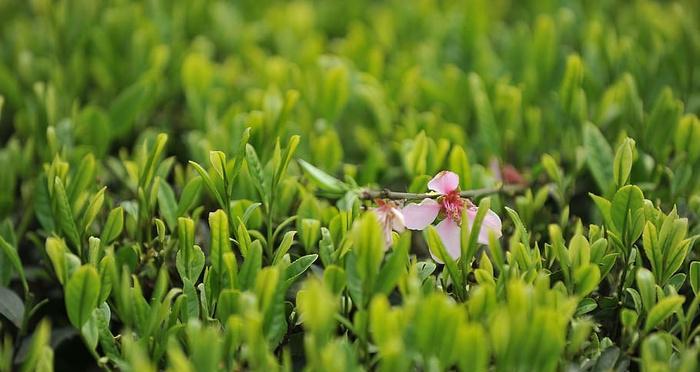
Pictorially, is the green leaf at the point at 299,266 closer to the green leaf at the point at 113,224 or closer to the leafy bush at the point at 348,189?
the leafy bush at the point at 348,189

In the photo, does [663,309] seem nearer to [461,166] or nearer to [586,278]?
[586,278]

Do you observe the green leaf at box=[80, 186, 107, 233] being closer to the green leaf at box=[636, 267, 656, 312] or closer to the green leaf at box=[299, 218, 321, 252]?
the green leaf at box=[299, 218, 321, 252]

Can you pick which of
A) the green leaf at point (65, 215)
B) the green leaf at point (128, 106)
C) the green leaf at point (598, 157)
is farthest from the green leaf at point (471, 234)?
the green leaf at point (128, 106)

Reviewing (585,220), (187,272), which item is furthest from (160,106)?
(585,220)

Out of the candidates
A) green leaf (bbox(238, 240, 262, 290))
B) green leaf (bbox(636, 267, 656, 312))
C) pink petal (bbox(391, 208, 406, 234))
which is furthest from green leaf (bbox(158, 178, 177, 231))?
green leaf (bbox(636, 267, 656, 312))

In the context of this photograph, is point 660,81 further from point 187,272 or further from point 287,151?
point 187,272

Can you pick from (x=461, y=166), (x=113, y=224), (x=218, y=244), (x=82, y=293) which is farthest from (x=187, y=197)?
(x=461, y=166)
